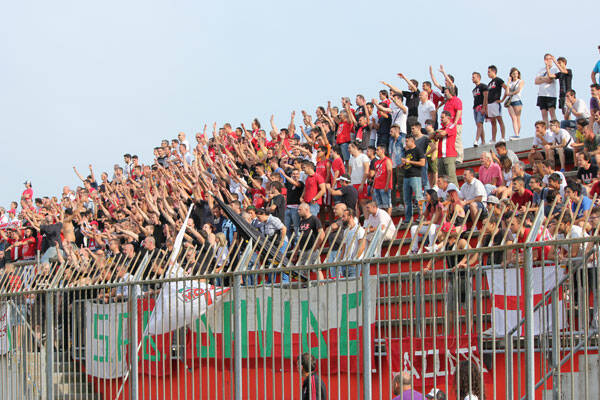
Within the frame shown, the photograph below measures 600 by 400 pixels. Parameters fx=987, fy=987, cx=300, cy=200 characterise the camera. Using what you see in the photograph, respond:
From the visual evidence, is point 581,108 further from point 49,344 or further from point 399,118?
point 49,344

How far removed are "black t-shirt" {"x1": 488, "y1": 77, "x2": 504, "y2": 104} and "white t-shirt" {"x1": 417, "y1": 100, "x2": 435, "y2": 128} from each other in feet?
3.81

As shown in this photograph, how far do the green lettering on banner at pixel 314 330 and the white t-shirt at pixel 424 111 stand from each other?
11987 millimetres

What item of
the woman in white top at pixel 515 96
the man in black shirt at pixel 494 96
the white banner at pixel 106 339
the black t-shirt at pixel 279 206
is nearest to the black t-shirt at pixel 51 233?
the black t-shirt at pixel 279 206

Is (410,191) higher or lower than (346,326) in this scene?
higher

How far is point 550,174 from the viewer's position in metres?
14.8

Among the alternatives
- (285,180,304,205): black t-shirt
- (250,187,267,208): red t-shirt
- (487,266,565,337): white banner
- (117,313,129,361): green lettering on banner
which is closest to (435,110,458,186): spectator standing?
(285,180,304,205): black t-shirt

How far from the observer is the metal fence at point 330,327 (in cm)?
669

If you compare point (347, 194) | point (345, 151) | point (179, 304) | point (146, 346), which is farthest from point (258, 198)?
point (179, 304)

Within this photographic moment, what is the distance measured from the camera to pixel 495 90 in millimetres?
19281

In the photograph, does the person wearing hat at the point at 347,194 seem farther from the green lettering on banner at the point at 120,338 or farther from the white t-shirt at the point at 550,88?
the green lettering on banner at the point at 120,338

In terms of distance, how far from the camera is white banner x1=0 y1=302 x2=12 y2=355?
11.8 m

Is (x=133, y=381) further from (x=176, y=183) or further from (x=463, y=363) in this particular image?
(x=176, y=183)

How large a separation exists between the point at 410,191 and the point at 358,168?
5.69 ft

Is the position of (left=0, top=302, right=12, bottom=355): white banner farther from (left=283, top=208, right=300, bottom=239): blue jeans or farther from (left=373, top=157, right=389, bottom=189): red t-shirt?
(left=373, top=157, right=389, bottom=189): red t-shirt
